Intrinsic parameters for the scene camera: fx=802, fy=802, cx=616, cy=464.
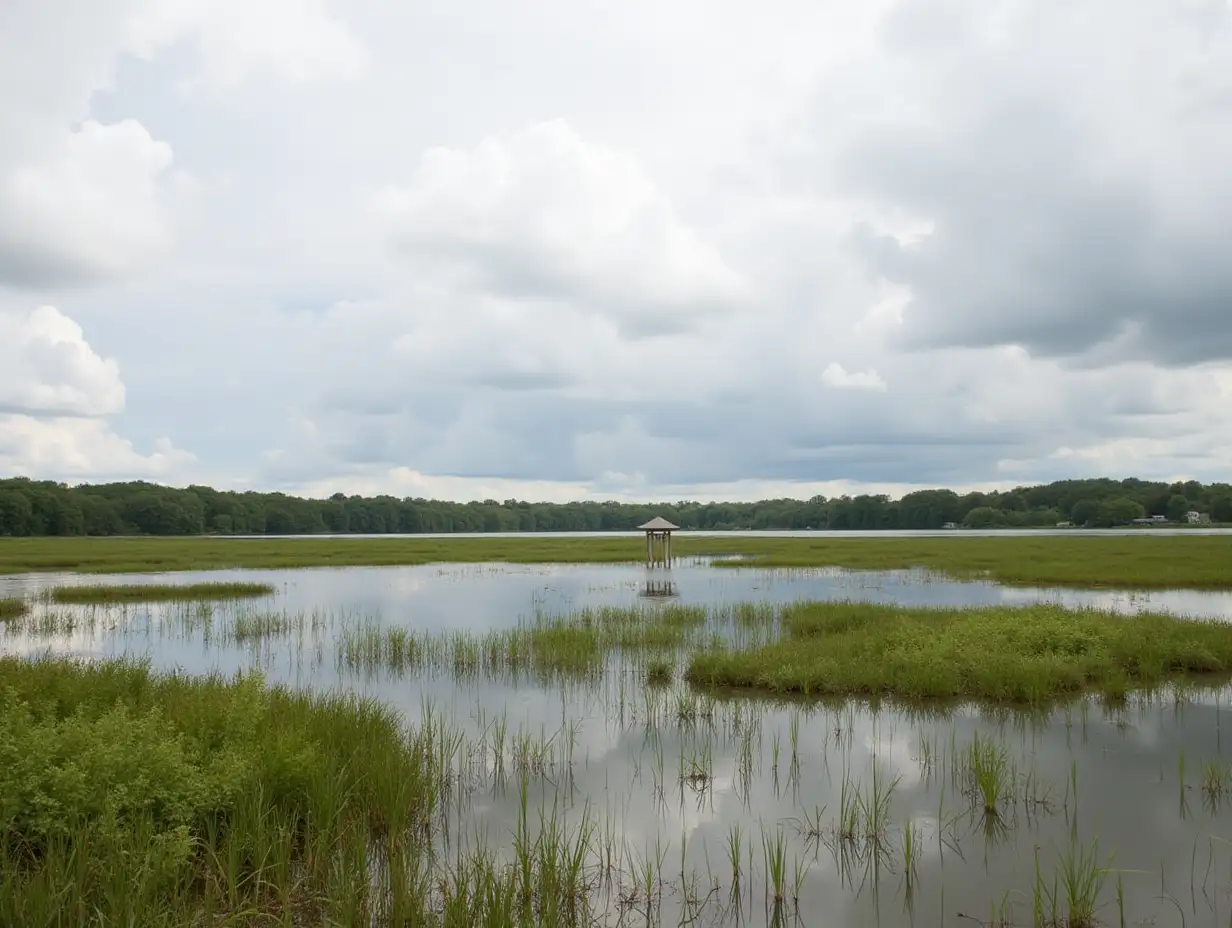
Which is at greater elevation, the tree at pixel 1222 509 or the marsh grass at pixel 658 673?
the tree at pixel 1222 509

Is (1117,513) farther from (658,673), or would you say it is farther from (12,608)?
(12,608)

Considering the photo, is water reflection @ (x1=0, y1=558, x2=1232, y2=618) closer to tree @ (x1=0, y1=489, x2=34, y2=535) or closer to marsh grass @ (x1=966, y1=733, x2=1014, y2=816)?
marsh grass @ (x1=966, y1=733, x2=1014, y2=816)

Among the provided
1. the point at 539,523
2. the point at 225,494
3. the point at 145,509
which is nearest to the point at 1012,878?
the point at 145,509

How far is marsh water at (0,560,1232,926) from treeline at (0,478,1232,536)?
10217cm

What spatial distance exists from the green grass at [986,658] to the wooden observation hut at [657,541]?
84.0ft

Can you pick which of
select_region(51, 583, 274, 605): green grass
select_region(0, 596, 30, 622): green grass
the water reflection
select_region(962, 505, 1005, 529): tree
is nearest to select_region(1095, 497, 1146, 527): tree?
select_region(962, 505, 1005, 529): tree

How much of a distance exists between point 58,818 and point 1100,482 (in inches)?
6723

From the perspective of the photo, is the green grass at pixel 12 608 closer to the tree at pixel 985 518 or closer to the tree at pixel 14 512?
the tree at pixel 14 512

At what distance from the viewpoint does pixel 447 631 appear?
22.2m

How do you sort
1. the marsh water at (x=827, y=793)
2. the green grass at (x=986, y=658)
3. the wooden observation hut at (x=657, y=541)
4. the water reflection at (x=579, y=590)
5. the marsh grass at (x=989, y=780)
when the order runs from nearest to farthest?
the marsh water at (x=827, y=793), the marsh grass at (x=989, y=780), the green grass at (x=986, y=658), the water reflection at (x=579, y=590), the wooden observation hut at (x=657, y=541)

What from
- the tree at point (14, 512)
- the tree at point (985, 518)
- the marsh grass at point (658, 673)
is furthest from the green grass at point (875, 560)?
the tree at point (985, 518)

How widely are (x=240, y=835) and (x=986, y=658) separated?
1277 centimetres

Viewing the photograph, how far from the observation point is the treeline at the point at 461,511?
10494 cm

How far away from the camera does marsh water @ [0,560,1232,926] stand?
267 inches
